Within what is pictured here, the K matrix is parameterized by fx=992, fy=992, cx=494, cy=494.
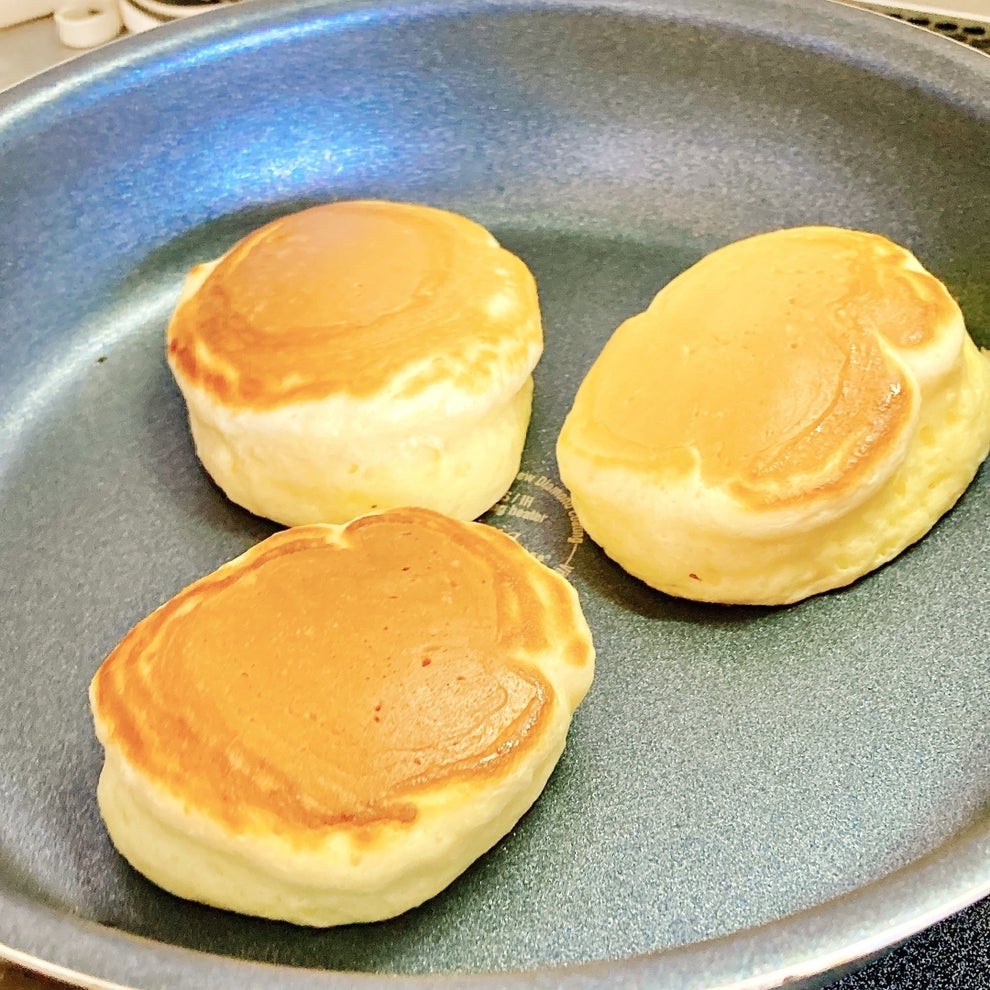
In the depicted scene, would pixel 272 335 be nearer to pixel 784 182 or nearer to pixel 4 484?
pixel 4 484

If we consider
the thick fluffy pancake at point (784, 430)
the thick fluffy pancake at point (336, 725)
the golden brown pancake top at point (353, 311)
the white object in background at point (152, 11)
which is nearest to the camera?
the thick fluffy pancake at point (336, 725)

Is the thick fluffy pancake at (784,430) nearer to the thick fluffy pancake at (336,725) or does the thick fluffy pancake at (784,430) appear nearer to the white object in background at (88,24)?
the thick fluffy pancake at (336,725)

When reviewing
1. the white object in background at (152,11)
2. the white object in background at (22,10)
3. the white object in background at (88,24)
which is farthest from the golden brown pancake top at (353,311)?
the white object in background at (22,10)

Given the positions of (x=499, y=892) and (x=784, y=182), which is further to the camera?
(x=784, y=182)

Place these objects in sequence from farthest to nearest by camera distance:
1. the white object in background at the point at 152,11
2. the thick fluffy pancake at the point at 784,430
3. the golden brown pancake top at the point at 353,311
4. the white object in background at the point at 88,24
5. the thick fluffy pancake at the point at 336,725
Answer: the white object in background at the point at 88,24, the white object in background at the point at 152,11, the golden brown pancake top at the point at 353,311, the thick fluffy pancake at the point at 784,430, the thick fluffy pancake at the point at 336,725

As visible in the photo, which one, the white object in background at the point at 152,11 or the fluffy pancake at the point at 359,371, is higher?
the white object in background at the point at 152,11

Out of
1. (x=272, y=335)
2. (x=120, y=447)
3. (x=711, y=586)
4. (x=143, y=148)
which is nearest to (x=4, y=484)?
(x=120, y=447)

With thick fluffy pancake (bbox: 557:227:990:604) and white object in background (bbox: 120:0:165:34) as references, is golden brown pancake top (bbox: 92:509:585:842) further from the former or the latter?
white object in background (bbox: 120:0:165:34)
